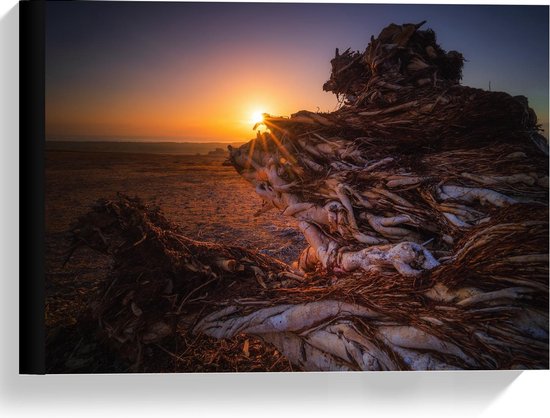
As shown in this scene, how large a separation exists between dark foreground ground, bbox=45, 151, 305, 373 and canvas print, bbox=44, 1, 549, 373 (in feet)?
0.03

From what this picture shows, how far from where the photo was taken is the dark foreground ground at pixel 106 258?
97.9 inches

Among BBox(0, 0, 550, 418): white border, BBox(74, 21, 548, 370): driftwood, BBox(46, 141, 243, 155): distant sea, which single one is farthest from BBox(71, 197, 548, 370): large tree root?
BBox(46, 141, 243, 155): distant sea

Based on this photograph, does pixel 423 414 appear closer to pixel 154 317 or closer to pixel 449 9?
pixel 154 317

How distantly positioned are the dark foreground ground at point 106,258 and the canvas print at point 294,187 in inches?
0.4

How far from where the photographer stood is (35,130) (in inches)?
98.3

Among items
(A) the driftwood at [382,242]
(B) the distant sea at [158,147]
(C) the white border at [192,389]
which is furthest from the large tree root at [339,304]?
(B) the distant sea at [158,147]

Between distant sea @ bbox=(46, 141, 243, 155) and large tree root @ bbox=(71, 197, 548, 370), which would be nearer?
large tree root @ bbox=(71, 197, 548, 370)

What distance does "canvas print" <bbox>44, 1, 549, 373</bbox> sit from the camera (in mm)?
2482

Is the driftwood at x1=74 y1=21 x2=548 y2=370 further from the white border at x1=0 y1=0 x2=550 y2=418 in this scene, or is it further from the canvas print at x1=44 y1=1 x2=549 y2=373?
the white border at x1=0 y1=0 x2=550 y2=418

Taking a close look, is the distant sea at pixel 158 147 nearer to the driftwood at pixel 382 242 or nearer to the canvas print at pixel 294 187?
the canvas print at pixel 294 187

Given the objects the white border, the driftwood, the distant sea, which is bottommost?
the white border

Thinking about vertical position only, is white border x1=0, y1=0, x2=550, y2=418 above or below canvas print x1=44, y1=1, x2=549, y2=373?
below

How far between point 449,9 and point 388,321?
1675mm

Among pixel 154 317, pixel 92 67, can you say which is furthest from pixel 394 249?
pixel 92 67
